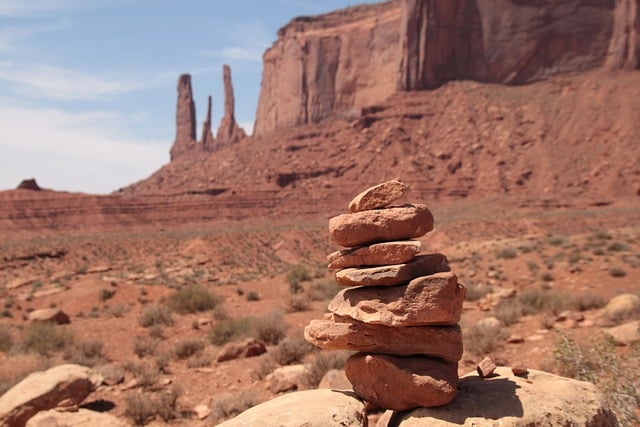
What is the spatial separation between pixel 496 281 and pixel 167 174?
77382 mm

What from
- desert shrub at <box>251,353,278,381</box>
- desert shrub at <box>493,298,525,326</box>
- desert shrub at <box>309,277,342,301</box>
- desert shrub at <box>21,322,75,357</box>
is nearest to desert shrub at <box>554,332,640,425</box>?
desert shrub at <box>493,298,525,326</box>

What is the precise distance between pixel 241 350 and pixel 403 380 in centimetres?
702

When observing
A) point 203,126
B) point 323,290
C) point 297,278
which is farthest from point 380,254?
point 203,126

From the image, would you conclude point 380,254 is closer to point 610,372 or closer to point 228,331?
point 610,372

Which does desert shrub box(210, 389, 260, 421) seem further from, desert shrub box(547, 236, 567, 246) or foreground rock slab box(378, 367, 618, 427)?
desert shrub box(547, 236, 567, 246)

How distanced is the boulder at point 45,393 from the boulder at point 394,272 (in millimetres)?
5238

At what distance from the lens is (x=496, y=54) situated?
6644 centimetres

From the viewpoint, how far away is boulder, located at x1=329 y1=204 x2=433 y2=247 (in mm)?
5715

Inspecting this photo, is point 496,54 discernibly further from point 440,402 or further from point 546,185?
point 440,402

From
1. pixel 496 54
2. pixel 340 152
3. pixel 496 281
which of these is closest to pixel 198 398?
pixel 496 281

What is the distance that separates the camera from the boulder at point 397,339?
5.59 metres

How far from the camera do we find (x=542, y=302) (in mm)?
14023

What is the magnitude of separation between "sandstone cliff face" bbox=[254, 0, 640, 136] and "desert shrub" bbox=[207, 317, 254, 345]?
59.3 m

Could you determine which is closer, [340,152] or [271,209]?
[271,209]
